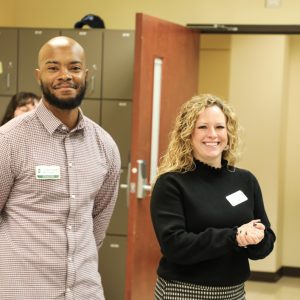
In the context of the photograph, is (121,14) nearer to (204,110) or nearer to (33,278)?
(204,110)

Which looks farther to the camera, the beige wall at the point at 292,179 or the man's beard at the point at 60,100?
the beige wall at the point at 292,179

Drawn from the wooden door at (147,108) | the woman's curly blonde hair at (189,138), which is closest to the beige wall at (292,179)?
the wooden door at (147,108)

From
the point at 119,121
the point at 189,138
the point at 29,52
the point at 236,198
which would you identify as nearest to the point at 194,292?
the point at 236,198

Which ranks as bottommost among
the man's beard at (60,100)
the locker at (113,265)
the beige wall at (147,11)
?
the locker at (113,265)

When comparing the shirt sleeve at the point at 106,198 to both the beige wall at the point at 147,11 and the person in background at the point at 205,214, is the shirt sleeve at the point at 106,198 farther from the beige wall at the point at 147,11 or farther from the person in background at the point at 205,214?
the beige wall at the point at 147,11

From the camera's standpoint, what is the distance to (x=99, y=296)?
2.30 meters

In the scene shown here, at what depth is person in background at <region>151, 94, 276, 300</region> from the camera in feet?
7.67

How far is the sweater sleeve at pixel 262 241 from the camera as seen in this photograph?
7.86 ft

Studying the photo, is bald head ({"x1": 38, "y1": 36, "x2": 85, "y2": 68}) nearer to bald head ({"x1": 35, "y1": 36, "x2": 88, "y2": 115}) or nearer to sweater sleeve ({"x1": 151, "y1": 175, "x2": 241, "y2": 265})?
bald head ({"x1": 35, "y1": 36, "x2": 88, "y2": 115})

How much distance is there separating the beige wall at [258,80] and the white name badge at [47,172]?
116 inches

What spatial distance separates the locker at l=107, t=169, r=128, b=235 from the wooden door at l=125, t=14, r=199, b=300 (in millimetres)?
420

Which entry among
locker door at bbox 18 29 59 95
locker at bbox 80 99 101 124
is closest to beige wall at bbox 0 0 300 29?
locker door at bbox 18 29 59 95

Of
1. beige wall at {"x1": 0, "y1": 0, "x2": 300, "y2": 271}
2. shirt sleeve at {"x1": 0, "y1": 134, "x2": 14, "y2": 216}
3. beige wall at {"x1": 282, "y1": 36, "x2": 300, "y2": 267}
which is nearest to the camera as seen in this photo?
shirt sleeve at {"x1": 0, "y1": 134, "x2": 14, "y2": 216}

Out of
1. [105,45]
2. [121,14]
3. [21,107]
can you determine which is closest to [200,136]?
[21,107]
